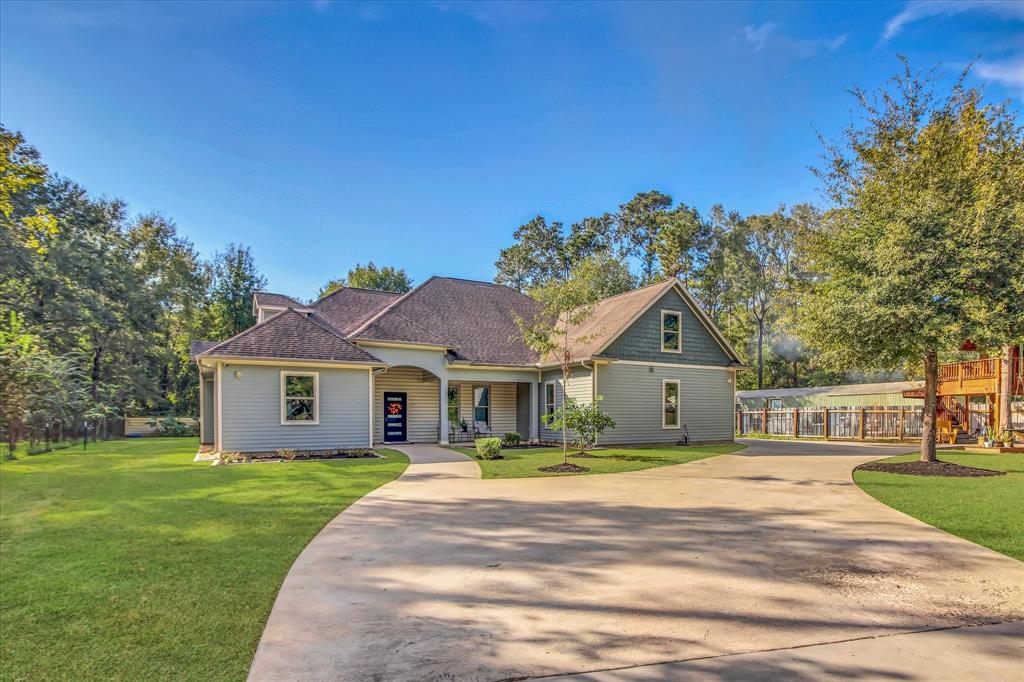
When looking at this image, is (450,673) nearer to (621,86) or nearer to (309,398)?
(309,398)

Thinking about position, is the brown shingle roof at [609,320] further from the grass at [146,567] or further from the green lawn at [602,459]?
the grass at [146,567]

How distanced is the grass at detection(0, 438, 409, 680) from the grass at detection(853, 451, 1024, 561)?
25.4 ft

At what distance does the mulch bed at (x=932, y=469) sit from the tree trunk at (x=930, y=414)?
0.41 m

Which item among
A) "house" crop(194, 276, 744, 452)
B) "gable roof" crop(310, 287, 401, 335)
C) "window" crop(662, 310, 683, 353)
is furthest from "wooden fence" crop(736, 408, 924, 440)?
"gable roof" crop(310, 287, 401, 335)

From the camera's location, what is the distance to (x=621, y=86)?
16.7 meters

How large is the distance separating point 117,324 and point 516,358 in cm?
2248

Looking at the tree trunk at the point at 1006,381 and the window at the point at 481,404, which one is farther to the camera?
the window at the point at 481,404

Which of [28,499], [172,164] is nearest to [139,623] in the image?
[28,499]

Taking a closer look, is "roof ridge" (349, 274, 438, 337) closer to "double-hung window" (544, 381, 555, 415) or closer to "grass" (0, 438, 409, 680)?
"double-hung window" (544, 381, 555, 415)

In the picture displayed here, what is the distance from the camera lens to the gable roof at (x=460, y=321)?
19.6 metres

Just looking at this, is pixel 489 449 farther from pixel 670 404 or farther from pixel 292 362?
pixel 670 404

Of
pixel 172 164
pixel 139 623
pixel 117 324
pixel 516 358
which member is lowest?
pixel 139 623

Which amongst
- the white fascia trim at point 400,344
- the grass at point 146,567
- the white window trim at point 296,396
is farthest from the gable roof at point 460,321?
A: the grass at point 146,567

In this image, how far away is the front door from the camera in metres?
20.4
